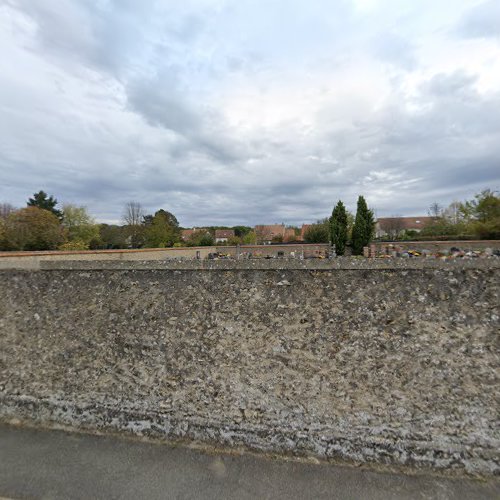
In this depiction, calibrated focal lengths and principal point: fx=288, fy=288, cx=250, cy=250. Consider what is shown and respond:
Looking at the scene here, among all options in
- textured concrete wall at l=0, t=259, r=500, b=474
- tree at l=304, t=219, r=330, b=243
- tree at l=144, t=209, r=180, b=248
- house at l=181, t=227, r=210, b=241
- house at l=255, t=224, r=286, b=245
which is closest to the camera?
textured concrete wall at l=0, t=259, r=500, b=474

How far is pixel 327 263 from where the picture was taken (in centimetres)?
336

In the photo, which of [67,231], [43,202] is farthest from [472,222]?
[43,202]

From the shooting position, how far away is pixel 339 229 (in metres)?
30.0

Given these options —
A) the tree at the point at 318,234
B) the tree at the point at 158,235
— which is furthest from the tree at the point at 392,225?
the tree at the point at 158,235

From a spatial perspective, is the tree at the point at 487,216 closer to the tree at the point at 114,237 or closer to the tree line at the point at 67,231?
the tree line at the point at 67,231

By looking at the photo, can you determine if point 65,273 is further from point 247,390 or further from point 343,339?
point 343,339

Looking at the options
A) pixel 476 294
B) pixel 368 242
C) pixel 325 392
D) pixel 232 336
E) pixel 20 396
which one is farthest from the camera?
pixel 368 242

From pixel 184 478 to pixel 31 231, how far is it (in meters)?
23.2

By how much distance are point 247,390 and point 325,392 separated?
90 centimetres

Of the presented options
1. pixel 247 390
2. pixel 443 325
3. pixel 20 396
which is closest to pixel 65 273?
pixel 20 396

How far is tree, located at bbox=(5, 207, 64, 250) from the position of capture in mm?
19938

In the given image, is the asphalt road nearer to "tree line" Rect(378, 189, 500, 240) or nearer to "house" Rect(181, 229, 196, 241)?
"tree line" Rect(378, 189, 500, 240)

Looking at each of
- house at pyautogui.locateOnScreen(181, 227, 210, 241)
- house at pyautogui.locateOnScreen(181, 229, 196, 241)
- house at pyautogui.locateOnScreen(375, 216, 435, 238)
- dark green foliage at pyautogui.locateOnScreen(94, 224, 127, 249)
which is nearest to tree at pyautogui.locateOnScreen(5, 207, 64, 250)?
dark green foliage at pyautogui.locateOnScreen(94, 224, 127, 249)

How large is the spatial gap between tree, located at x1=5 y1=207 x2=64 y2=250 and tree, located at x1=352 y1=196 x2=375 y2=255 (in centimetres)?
2676
